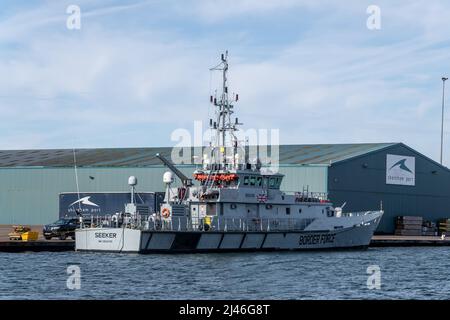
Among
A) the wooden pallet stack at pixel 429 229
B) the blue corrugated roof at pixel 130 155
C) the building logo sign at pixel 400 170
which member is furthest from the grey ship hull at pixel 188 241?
the wooden pallet stack at pixel 429 229

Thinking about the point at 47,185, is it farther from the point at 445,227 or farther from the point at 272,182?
the point at 445,227

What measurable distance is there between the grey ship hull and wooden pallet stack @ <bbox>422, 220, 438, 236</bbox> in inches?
1199

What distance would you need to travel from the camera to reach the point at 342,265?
156 ft

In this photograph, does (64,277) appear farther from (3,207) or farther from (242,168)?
(3,207)

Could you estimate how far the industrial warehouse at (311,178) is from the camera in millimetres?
78625

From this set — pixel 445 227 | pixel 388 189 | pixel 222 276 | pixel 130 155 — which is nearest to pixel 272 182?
pixel 222 276

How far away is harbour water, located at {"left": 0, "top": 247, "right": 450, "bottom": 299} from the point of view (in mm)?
34031

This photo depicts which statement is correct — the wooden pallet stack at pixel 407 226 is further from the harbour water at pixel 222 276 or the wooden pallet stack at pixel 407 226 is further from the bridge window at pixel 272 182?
the bridge window at pixel 272 182

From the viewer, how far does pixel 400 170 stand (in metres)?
84.5

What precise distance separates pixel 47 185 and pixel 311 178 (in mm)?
27389

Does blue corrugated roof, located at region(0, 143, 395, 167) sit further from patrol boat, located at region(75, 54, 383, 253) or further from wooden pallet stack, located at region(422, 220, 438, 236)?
patrol boat, located at region(75, 54, 383, 253)

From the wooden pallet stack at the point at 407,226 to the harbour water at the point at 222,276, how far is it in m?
27.7

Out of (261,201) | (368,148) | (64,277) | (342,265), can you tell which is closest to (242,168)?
(261,201)

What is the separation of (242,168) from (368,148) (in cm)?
3091
